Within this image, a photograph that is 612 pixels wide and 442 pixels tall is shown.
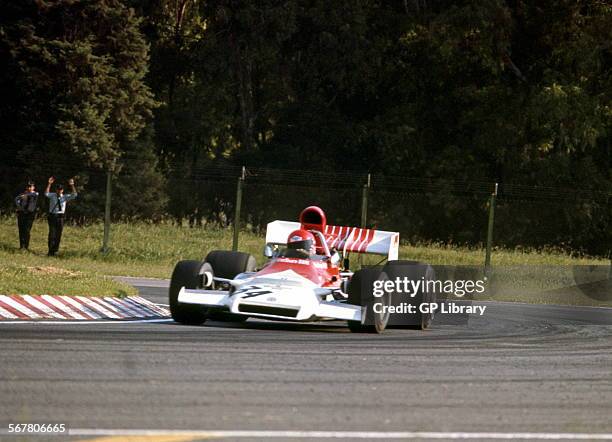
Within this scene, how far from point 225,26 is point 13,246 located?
17961 millimetres

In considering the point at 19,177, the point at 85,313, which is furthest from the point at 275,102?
the point at 85,313

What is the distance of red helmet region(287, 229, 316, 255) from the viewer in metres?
14.5

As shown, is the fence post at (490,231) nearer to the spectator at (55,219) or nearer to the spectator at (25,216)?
the spectator at (55,219)

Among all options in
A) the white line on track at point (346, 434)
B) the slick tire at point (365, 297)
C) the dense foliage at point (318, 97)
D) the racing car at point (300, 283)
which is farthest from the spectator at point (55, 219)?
the white line on track at point (346, 434)

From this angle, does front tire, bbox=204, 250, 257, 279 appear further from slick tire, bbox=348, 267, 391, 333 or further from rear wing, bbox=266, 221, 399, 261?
slick tire, bbox=348, 267, 391, 333

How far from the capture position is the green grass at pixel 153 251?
25703 millimetres

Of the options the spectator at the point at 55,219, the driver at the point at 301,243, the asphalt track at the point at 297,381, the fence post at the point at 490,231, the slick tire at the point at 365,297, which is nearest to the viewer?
the asphalt track at the point at 297,381

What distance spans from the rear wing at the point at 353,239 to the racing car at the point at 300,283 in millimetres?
13

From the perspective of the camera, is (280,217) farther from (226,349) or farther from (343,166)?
(226,349)

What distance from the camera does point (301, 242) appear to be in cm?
1454

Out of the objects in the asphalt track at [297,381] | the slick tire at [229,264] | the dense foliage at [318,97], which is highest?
the dense foliage at [318,97]

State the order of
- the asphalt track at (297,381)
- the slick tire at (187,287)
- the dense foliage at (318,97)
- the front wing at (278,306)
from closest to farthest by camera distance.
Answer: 1. the asphalt track at (297,381)
2. the front wing at (278,306)
3. the slick tire at (187,287)
4. the dense foliage at (318,97)

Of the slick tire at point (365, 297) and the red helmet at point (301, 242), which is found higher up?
the red helmet at point (301, 242)

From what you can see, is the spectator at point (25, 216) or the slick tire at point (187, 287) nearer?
the slick tire at point (187, 287)
